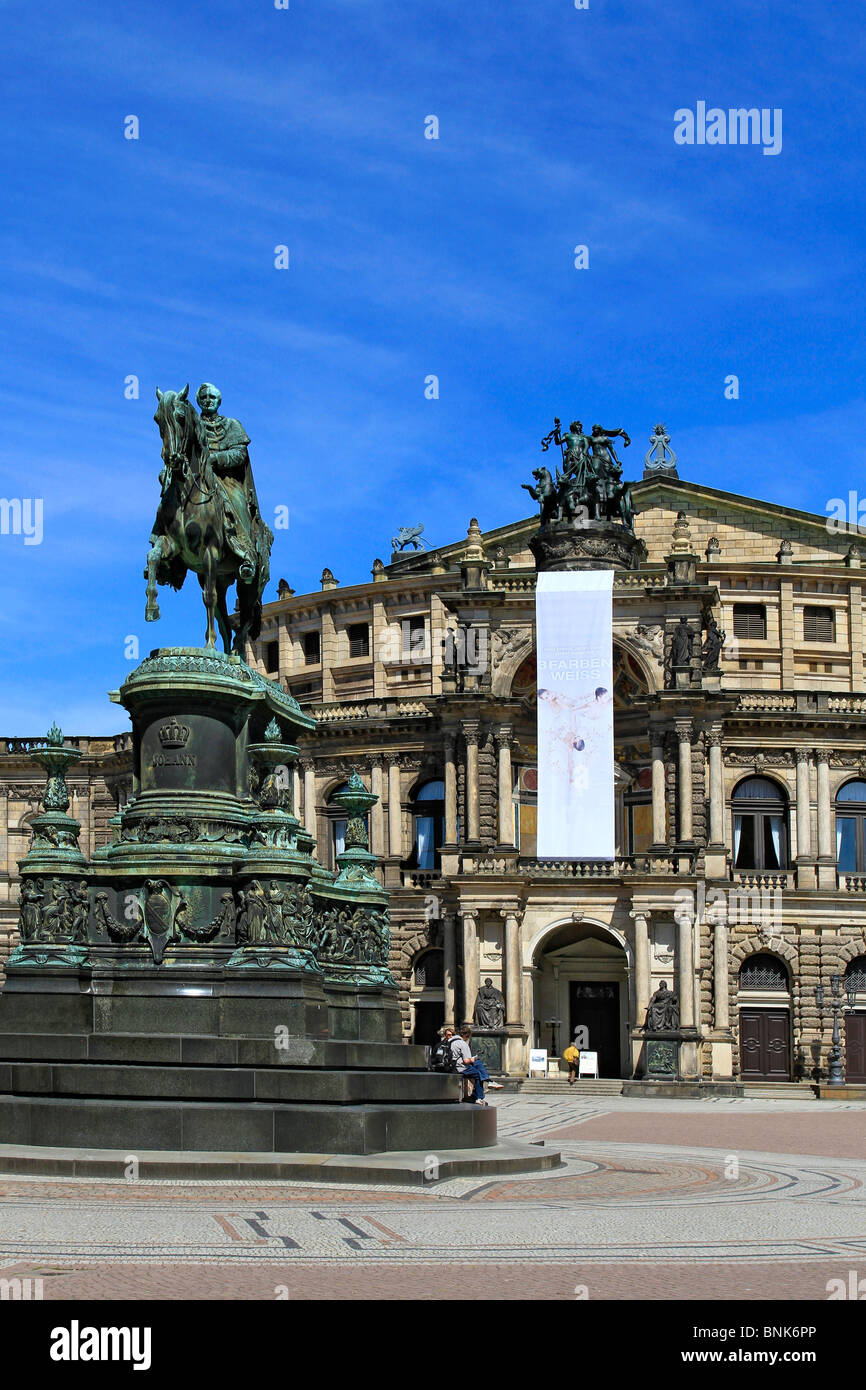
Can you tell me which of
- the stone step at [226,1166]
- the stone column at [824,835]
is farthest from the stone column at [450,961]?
the stone step at [226,1166]

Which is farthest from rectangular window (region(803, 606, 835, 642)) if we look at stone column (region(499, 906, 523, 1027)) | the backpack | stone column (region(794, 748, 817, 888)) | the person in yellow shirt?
the backpack

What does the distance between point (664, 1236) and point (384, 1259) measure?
3.07 meters

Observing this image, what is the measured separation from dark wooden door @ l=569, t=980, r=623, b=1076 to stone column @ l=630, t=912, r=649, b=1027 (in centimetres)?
403

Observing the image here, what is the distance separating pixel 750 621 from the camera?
8100 cm

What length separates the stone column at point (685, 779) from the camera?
64125 mm

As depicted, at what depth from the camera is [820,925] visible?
69125 mm

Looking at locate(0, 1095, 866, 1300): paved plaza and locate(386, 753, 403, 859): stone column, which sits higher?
locate(386, 753, 403, 859): stone column

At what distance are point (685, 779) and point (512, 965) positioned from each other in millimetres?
8978

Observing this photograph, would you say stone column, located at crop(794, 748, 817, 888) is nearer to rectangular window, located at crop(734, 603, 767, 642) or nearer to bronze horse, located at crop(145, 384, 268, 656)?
rectangular window, located at crop(734, 603, 767, 642)

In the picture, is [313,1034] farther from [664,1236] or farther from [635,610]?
[635,610]

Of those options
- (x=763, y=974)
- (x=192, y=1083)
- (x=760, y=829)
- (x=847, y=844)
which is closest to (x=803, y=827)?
(x=760, y=829)

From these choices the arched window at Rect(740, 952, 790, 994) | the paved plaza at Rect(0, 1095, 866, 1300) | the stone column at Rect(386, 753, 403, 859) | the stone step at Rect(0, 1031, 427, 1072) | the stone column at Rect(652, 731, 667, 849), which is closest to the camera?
the paved plaza at Rect(0, 1095, 866, 1300)

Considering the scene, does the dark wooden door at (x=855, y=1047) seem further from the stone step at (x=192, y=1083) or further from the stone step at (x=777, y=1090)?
the stone step at (x=192, y=1083)

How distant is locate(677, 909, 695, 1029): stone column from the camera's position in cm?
6244
